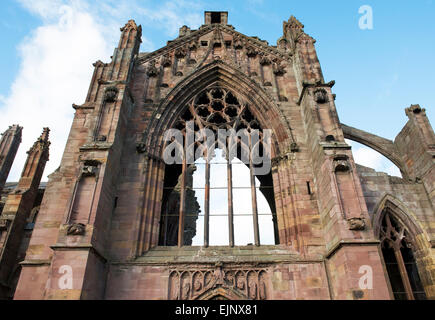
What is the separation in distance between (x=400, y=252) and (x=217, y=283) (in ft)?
18.9

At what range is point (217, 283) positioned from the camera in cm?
822

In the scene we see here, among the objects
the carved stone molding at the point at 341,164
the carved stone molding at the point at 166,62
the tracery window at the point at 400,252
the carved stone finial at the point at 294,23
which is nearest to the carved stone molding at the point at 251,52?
the carved stone finial at the point at 294,23

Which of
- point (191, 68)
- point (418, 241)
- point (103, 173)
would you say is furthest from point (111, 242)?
point (418, 241)

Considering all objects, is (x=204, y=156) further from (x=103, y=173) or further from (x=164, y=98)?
(x=103, y=173)

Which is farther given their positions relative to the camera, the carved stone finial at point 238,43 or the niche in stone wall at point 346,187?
the carved stone finial at point 238,43

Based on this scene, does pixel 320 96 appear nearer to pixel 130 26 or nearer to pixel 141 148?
pixel 141 148

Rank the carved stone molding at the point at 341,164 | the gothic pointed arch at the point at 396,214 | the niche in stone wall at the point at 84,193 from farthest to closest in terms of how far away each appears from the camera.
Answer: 1. the gothic pointed arch at the point at 396,214
2. the carved stone molding at the point at 341,164
3. the niche in stone wall at the point at 84,193

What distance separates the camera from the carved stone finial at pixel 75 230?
7.64m

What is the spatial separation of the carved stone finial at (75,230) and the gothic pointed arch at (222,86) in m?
3.61

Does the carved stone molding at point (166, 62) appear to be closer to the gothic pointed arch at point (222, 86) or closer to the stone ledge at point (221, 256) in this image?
the gothic pointed arch at point (222, 86)

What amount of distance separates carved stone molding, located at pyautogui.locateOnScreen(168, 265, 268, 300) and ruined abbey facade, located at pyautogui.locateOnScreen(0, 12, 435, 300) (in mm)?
28

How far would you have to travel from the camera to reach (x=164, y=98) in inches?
461

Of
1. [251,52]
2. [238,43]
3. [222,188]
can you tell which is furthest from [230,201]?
[238,43]
